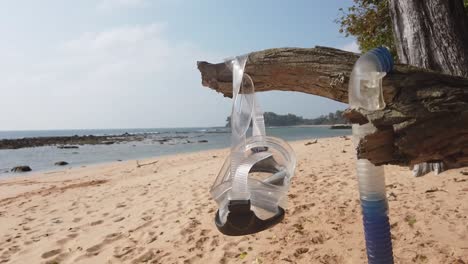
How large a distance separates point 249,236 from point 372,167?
3232 millimetres

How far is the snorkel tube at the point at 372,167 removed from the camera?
1.51m

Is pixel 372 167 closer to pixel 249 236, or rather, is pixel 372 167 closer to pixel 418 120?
pixel 418 120

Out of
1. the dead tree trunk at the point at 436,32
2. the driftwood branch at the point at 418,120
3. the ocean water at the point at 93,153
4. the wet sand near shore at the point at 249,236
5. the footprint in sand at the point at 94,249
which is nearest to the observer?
the driftwood branch at the point at 418,120

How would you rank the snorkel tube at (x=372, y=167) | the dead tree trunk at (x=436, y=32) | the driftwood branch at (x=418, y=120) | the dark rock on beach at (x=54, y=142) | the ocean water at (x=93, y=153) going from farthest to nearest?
the dark rock on beach at (x=54, y=142) → the ocean water at (x=93, y=153) → the dead tree trunk at (x=436, y=32) → the driftwood branch at (x=418, y=120) → the snorkel tube at (x=372, y=167)

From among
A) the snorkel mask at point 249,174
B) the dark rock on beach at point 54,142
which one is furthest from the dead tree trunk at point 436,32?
the dark rock on beach at point 54,142

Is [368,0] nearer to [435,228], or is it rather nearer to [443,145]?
[435,228]

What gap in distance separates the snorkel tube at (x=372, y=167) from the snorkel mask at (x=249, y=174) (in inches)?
18.1

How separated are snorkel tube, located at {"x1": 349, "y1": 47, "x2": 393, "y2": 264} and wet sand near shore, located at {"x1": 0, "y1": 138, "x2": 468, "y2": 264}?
221 centimetres

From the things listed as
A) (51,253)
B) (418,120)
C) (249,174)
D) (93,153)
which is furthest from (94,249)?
(93,153)

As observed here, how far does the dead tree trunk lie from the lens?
3.01m

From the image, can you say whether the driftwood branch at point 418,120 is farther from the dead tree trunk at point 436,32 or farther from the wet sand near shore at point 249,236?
the wet sand near shore at point 249,236

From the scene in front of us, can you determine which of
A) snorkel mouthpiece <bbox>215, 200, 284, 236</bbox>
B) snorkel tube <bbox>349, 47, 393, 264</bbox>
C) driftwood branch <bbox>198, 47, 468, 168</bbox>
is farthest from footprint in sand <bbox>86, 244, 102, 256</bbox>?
driftwood branch <bbox>198, 47, 468, 168</bbox>

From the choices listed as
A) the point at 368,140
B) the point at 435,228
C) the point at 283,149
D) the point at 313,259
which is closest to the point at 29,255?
the point at 313,259

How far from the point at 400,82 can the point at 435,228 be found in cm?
329
